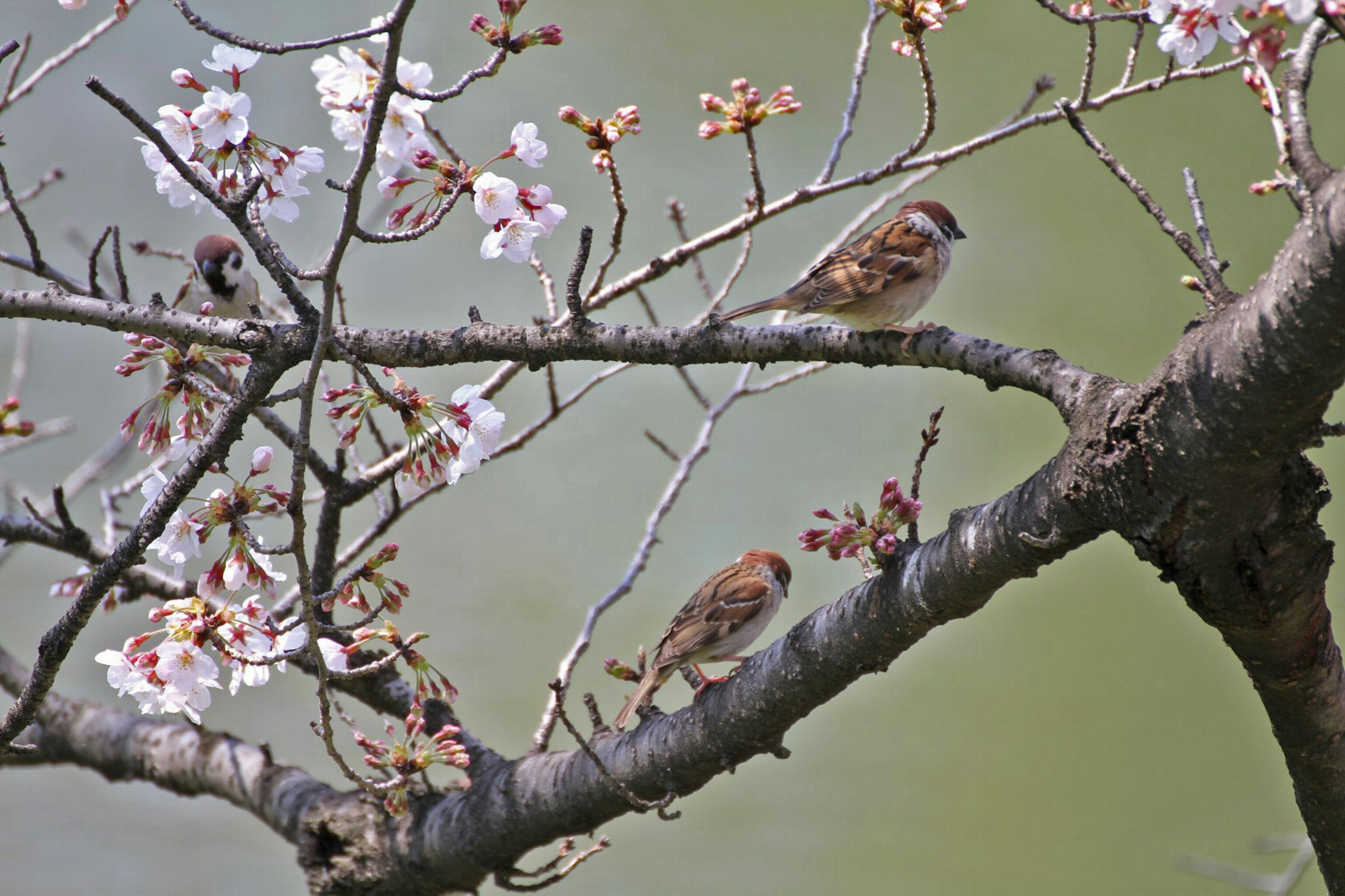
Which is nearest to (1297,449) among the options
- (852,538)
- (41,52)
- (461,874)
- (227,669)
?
(852,538)

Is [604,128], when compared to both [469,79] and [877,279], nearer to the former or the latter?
[469,79]

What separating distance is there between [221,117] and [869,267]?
1.06 m

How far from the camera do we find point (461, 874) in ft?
5.71

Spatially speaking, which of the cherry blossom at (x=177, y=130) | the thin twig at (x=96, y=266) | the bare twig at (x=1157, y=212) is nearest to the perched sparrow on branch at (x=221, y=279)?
the thin twig at (x=96, y=266)

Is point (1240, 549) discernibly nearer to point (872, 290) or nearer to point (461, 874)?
point (872, 290)

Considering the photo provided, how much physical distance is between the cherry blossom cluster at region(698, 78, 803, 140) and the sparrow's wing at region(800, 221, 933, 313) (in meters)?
0.38

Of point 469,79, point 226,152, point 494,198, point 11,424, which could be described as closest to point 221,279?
point 11,424

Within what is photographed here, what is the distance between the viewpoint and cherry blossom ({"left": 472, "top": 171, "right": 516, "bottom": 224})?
4.44ft

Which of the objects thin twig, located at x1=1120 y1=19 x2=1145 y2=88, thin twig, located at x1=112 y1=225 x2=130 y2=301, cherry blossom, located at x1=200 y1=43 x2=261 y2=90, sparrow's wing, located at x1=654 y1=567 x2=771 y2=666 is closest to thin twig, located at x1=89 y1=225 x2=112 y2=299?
thin twig, located at x1=112 y1=225 x2=130 y2=301

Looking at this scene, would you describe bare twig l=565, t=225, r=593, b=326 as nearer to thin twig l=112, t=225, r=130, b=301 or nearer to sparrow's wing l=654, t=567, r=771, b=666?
thin twig l=112, t=225, r=130, b=301

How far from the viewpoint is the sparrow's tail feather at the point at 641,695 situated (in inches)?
69.4

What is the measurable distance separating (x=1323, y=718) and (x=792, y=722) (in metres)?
0.62

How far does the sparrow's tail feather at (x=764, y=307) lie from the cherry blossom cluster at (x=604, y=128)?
0.29 metres

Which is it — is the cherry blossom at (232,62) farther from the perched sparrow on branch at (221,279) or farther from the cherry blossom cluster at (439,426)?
the perched sparrow on branch at (221,279)
